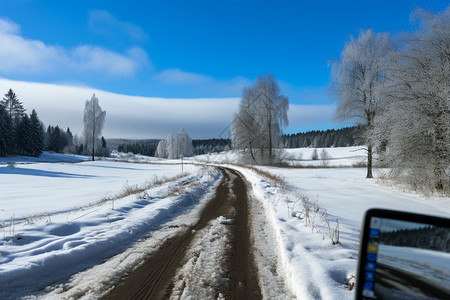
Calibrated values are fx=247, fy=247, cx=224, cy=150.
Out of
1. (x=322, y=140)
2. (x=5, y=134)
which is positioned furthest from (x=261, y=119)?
(x=322, y=140)

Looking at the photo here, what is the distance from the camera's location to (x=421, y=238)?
5.11 ft

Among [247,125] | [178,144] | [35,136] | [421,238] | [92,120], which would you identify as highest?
[92,120]

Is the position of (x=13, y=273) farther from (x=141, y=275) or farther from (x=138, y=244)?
(x=138, y=244)

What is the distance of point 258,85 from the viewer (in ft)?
123

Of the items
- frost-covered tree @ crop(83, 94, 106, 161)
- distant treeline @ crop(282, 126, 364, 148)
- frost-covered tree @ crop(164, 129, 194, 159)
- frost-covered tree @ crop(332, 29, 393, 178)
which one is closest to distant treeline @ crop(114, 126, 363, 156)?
distant treeline @ crop(282, 126, 364, 148)

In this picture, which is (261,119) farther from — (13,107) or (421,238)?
(13,107)

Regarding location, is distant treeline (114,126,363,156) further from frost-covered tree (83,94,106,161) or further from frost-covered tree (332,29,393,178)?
frost-covered tree (332,29,393,178)

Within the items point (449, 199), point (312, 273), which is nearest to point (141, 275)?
point (312, 273)

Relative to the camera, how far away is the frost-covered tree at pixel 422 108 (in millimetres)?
11523

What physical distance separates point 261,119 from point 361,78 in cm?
1836

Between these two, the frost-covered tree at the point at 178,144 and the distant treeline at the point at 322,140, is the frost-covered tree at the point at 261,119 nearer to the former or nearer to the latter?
the frost-covered tree at the point at 178,144

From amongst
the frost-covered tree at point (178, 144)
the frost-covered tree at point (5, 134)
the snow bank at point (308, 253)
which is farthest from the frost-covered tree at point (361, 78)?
the frost-covered tree at point (178, 144)

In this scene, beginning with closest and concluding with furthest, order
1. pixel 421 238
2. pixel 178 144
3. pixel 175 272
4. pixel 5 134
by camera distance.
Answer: pixel 421 238 < pixel 175 272 < pixel 5 134 < pixel 178 144

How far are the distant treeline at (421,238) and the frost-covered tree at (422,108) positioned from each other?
497 inches
